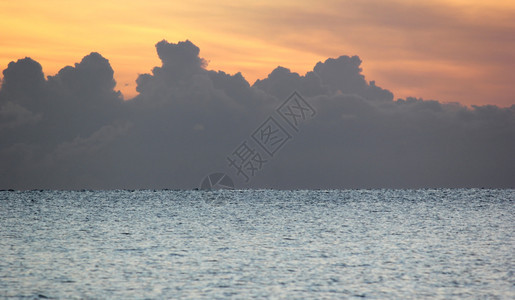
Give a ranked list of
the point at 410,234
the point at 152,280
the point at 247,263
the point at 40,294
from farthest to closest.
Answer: the point at 410,234, the point at 247,263, the point at 152,280, the point at 40,294

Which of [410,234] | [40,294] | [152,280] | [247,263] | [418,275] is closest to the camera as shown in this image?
[40,294]

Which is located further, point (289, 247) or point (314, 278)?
Result: point (289, 247)

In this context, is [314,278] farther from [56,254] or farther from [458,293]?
[56,254]

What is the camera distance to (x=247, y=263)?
4500cm

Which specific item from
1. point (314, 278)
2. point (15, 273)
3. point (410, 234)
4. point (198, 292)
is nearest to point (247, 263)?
point (314, 278)

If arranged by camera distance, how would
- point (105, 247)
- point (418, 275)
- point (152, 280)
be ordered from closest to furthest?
point (152, 280) → point (418, 275) → point (105, 247)

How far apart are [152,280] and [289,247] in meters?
22.0

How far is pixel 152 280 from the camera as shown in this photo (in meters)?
36.8

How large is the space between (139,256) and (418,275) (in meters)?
22.6

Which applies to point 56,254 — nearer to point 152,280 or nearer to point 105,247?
point 105,247

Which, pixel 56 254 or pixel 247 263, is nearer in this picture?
pixel 247 263

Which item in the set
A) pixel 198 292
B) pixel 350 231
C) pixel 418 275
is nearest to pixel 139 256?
pixel 198 292

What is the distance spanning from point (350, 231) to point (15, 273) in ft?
158

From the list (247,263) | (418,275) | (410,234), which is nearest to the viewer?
(418,275)
